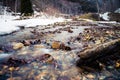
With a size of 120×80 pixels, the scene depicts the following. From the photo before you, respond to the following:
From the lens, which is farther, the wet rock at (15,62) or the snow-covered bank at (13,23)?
the snow-covered bank at (13,23)

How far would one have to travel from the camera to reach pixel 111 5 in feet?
137

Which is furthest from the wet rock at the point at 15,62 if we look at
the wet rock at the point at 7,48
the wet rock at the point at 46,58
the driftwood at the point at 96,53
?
the driftwood at the point at 96,53

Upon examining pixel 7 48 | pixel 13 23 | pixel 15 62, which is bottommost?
pixel 15 62

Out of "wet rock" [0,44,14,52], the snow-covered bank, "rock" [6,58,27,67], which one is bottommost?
"rock" [6,58,27,67]

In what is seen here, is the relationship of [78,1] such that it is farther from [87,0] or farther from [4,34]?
[4,34]

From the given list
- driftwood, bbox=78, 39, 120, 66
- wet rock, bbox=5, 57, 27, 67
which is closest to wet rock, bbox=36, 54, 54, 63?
wet rock, bbox=5, 57, 27, 67

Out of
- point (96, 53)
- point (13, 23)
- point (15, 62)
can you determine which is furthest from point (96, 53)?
point (13, 23)

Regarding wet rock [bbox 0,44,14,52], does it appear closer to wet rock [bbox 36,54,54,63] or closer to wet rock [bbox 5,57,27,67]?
wet rock [bbox 5,57,27,67]

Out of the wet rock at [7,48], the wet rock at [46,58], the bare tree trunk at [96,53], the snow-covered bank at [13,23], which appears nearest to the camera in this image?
the bare tree trunk at [96,53]

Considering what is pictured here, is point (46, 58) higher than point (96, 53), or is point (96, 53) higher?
point (96, 53)

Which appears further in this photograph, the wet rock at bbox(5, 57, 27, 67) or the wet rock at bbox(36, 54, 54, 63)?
the wet rock at bbox(36, 54, 54, 63)

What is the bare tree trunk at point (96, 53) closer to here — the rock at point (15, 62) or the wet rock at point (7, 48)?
the rock at point (15, 62)

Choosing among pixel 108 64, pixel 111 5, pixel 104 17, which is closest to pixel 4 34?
pixel 108 64

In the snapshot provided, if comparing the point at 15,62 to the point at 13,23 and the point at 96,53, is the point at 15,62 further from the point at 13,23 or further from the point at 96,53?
the point at 13,23
